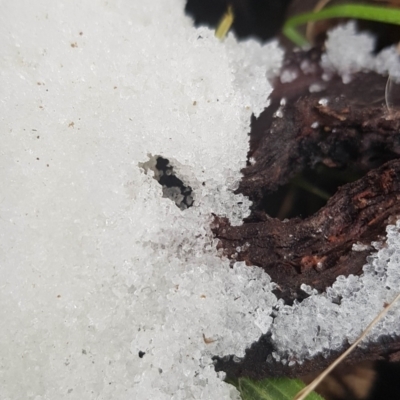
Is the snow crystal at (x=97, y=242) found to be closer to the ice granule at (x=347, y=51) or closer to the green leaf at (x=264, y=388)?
the green leaf at (x=264, y=388)

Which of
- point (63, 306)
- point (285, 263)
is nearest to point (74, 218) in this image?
point (63, 306)

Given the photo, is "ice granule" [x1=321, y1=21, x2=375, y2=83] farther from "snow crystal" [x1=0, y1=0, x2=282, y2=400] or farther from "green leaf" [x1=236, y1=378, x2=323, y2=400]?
"green leaf" [x1=236, y1=378, x2=323, y2=400]

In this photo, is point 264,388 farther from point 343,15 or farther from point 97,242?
point 343,15

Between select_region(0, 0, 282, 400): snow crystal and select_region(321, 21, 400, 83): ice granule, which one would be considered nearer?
select_region(0, 0, 282, 400): snow crystal

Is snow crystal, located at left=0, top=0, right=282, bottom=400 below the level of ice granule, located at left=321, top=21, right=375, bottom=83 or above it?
below

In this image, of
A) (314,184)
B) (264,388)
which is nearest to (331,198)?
(314,184)

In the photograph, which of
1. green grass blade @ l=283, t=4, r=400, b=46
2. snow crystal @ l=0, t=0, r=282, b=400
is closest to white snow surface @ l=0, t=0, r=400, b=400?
snow crystal @ l=0, t=0, r=282, b=400

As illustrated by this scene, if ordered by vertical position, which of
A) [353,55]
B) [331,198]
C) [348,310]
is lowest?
[348,310]

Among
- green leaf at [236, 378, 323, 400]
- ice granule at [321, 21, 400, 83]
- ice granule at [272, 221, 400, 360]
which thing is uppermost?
ice granule at [321, 21, 400, 83]
